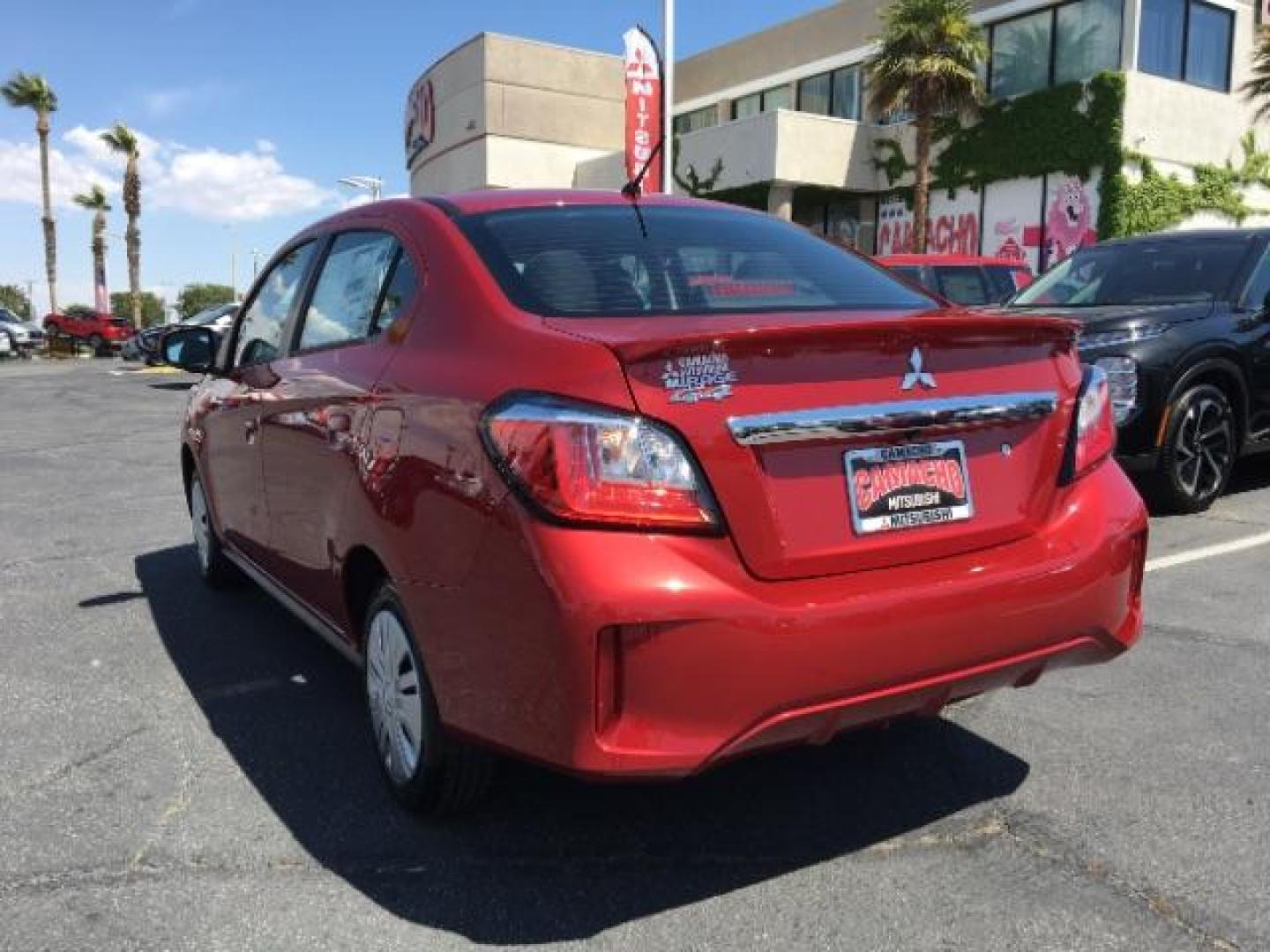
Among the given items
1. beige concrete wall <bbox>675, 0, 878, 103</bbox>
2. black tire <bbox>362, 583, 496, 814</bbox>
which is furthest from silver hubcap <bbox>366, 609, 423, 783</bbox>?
beige concrete wall <bbox>675, 0, 878, 103</bbox>

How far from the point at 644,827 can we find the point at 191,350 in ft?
10.5

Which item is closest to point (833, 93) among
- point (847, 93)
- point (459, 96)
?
point (847, 93)

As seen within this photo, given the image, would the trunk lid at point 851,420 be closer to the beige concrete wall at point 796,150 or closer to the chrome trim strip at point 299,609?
the chrome trim strip at point 299,609

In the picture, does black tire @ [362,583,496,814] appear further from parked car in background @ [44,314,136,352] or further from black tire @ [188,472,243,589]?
parked car in background @ [44,314,136,352]

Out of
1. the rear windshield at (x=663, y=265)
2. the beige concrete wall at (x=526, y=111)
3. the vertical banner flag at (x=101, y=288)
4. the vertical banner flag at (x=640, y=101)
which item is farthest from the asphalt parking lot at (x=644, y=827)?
the vertical banner flag at (x=101, y=288)

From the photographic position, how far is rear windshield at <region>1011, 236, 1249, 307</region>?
6918 mm

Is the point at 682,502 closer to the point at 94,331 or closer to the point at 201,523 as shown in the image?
the point at 201,523

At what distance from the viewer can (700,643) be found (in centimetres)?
225

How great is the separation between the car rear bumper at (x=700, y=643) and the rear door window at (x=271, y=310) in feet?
6.15

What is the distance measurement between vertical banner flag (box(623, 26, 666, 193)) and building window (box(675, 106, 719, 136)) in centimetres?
799

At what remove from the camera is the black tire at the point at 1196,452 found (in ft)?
20.6

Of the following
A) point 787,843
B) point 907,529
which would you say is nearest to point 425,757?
point 787,843

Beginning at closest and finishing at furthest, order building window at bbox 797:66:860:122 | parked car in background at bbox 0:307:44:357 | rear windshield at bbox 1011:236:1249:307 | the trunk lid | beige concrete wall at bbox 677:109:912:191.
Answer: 1. the trunk lid
2. rear windshield at bbox 1011:236:1249:307
3. beige concrete wall at bbox 677:109:912:191
4. building window at bbox 797:66:860:122
5. parked car in background at bbox 0:307:44:357

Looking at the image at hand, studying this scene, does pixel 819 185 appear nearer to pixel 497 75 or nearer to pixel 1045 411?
pixel 497 75
